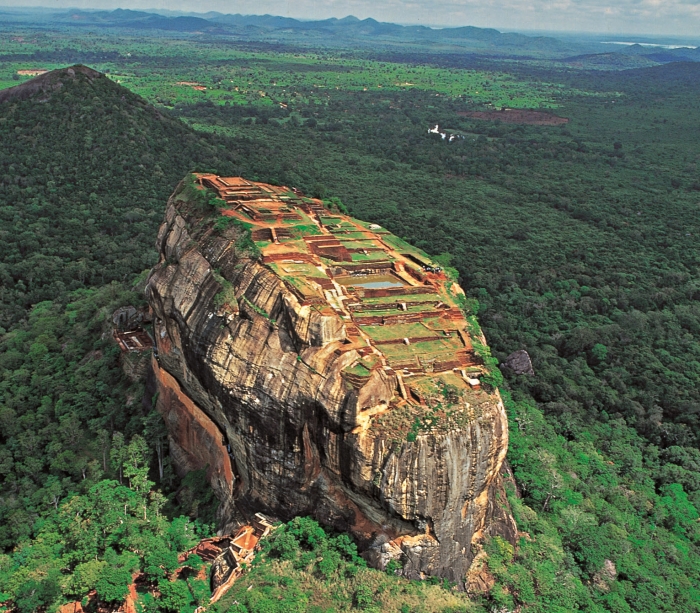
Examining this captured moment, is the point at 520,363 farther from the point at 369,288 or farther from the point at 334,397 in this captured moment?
the point at 334,397

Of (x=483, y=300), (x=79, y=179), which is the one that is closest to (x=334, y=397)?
(x=483, y=300)

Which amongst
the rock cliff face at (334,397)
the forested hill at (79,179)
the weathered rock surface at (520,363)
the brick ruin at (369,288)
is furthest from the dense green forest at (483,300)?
the brick ruin at (369,288)

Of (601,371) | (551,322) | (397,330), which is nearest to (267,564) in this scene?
(397,330)

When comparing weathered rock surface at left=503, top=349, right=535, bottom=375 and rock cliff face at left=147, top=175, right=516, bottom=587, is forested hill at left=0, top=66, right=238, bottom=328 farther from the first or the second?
weathered rock surface at left=503, top=349, right=535, bottom=375

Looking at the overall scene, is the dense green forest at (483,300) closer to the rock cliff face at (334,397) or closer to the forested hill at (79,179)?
the forested hill at (79,179)

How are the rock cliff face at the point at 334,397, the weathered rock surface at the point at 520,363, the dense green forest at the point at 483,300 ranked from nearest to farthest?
the rock cliff face at the point at 334,397, the dense green forest at the point at 483,300, the weathered rock surface at the point at 520,363

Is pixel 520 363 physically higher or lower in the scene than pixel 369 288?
lower

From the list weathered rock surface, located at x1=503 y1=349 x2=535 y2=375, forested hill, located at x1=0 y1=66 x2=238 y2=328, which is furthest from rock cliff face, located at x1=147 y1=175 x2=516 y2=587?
forested hill, located at x1=0 y1=66 x2=238 y2=328

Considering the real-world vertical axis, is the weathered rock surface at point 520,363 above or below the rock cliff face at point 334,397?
below

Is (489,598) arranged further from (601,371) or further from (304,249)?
(601,371)
